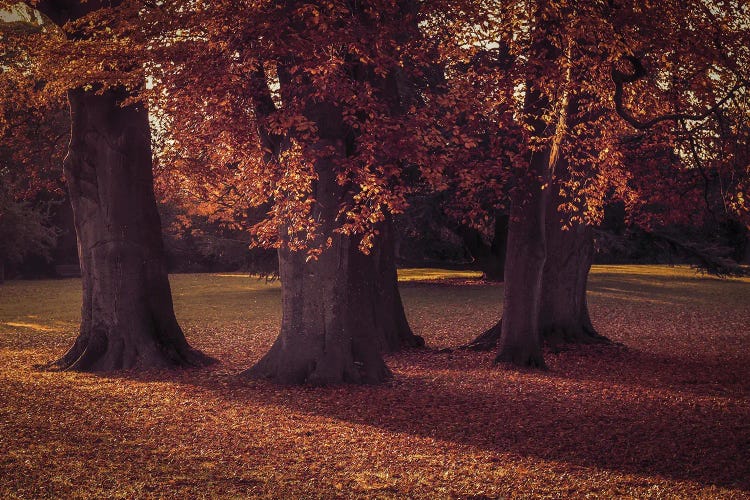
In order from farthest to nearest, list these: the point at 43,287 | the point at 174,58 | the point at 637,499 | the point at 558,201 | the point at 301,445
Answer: the point at 43,287 → the point at 558,201 → the point at 174,58 → the point at 301,445 → the point at 637,499

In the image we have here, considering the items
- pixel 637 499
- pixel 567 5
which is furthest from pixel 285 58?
pixel 637 499

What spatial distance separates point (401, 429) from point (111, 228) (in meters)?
8.01

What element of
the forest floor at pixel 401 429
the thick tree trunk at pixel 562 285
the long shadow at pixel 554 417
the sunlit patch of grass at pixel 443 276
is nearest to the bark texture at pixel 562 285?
the thick tree trunk at pixel 562 285

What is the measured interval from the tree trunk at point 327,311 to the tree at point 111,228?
3416 millimetres

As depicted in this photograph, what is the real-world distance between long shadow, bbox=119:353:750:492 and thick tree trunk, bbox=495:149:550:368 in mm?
1378

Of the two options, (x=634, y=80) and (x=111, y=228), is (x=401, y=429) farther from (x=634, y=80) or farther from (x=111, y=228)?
(x=111, y=228)

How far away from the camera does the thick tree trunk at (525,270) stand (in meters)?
15.6

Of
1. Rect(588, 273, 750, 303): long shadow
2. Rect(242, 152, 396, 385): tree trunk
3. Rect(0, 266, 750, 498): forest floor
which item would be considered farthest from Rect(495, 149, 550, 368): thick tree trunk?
Rect(588, 273, 750, 303): long shadow

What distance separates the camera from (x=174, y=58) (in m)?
11.9

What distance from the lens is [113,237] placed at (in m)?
15.5

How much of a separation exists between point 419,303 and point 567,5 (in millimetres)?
22970

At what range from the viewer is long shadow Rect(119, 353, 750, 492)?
858 cm

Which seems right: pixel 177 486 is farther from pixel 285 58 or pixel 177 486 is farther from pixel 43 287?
pixel 43 287

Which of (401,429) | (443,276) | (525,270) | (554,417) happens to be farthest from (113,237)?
(443,276)
